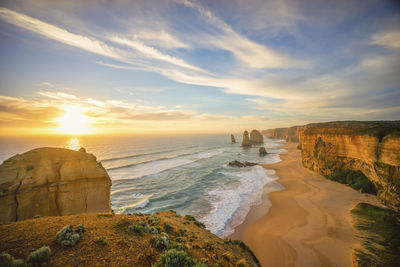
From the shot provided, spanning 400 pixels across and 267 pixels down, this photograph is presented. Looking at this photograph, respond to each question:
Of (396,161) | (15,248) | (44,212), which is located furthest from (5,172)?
(396,161)

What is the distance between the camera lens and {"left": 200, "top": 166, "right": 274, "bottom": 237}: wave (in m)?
15.7

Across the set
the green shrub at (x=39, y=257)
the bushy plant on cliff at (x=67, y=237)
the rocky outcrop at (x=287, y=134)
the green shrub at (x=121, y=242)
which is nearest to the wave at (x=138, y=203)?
the green shrub at (x=121, y=242)

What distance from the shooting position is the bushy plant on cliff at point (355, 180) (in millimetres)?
19250

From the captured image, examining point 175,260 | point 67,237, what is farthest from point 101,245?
point 175,260

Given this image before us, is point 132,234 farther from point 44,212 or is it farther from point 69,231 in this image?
point 44,212

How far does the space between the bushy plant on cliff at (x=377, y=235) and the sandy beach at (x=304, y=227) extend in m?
0.64

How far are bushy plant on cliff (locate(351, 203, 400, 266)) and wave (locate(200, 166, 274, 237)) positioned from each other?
9.52 meters

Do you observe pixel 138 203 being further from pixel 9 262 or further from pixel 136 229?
pixel 9 262

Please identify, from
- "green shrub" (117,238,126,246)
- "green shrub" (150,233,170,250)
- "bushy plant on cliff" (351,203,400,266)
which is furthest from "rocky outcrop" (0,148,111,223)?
"bushy plant on cliff" (351,203,400,266)

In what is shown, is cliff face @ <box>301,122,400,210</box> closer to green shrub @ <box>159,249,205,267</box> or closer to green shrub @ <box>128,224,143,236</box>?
green shrub @ <box>159,249,205,267</box>

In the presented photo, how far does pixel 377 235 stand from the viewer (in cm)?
1161

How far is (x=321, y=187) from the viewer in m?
22.9

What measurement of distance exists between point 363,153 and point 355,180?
15.6ft

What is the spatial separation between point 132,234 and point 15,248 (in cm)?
356
